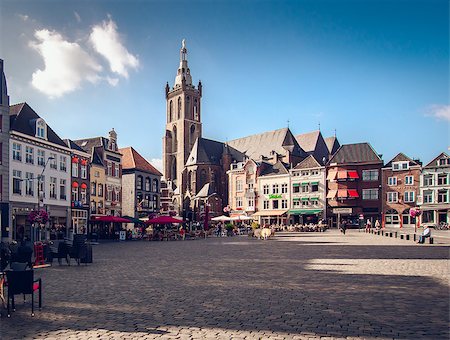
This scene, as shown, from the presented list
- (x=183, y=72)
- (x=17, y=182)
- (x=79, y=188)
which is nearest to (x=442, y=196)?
(x=79, y=188)

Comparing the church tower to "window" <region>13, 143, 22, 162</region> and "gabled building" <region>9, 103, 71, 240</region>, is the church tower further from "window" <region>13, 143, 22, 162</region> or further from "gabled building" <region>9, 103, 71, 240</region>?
"window" <region>13, 143, 22, 162</region>

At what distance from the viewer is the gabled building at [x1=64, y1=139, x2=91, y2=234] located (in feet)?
150

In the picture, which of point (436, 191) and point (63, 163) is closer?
point (63, 163)

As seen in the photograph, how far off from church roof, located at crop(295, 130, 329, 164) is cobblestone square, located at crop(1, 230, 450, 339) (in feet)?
229

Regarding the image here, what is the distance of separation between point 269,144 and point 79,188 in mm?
50110

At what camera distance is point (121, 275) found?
1452 centimetres

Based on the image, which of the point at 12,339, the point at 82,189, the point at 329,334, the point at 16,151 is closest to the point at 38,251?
the point at 12,339

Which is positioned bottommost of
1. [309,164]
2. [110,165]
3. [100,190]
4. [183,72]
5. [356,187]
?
[100,190]

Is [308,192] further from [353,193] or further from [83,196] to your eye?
[83,196]

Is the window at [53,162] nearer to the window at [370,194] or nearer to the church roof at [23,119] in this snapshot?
the church roof at [23,119]

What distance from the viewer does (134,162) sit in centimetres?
5947

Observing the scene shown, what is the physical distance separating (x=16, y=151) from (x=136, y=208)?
75.6ft

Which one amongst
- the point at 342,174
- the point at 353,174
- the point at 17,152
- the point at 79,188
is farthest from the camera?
the point at 342,174

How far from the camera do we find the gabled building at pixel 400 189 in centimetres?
6406
